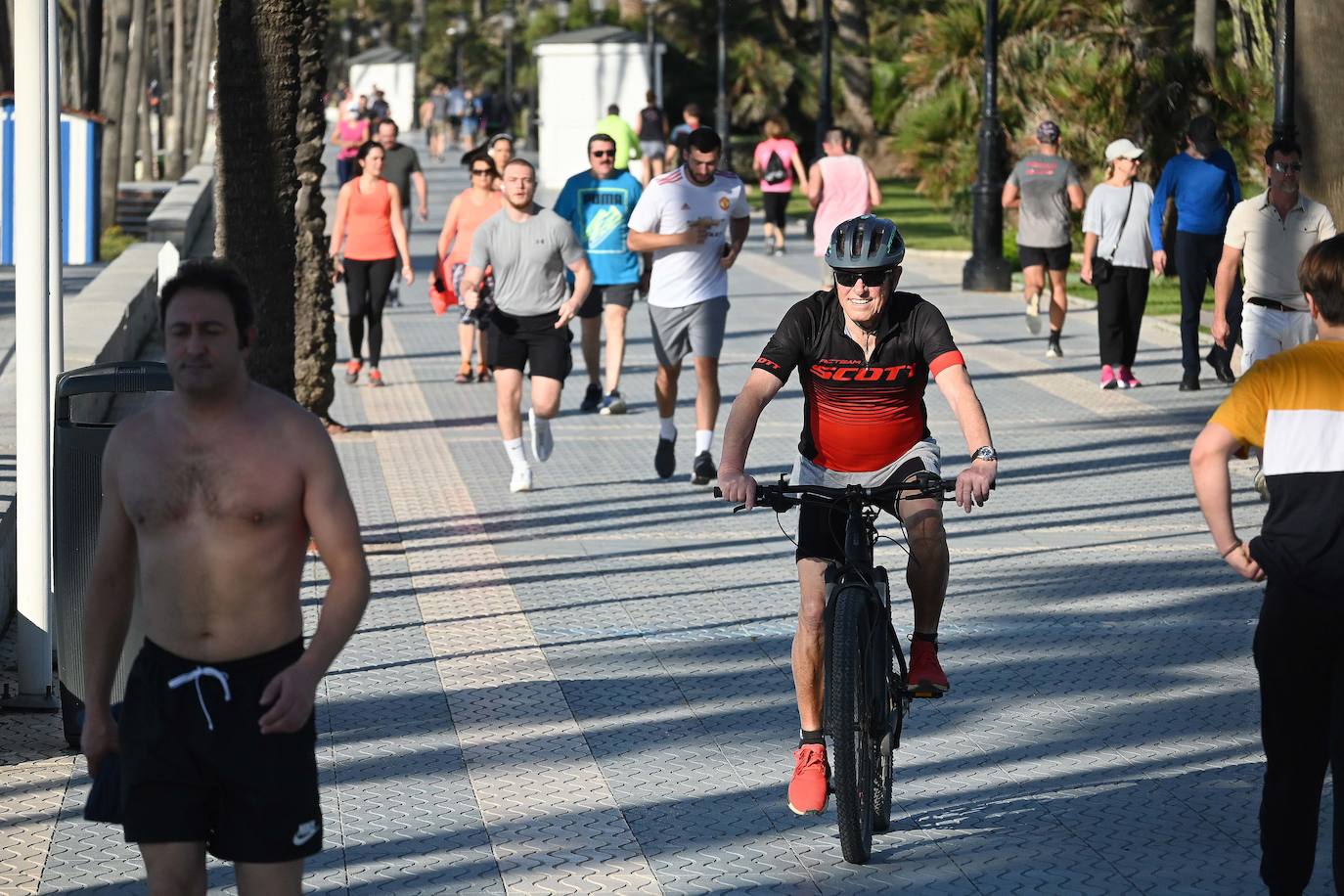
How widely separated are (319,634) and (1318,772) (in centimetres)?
245

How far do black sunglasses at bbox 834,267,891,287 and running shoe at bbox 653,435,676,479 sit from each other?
6.38m

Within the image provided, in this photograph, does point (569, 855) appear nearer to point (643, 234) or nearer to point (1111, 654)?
point (1111, 654)

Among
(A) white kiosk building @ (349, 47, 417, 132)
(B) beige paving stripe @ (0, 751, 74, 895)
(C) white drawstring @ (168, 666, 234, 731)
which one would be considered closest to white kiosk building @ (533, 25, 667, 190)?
(B) beige paving stripe @ (0, 751, 74, 895)

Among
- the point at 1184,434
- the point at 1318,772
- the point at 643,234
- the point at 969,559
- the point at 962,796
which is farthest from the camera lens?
the point at 1184,434

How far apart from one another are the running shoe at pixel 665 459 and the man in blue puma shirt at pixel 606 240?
2.31 metres

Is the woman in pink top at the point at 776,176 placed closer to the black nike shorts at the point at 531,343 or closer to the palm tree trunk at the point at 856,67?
the black nike shorts at the point at 531,343

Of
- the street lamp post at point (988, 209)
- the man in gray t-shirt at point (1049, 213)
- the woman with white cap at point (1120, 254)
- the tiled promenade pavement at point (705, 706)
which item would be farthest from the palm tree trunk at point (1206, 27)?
the tiled promenade pavement at point (705, 706)

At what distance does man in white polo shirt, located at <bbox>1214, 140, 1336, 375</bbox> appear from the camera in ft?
36.7

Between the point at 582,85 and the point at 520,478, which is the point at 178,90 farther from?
the point at 520,478

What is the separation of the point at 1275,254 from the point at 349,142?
1128 inches

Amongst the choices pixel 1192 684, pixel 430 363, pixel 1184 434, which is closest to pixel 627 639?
pixel 1192 684

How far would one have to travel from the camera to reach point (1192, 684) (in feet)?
26.0

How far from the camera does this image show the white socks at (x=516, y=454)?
1205 cm

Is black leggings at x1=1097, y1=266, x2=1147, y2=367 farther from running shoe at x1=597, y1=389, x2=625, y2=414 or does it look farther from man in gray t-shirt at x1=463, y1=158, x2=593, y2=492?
man in gray t-shirt at x1=463, y1=158, x2=593, y2=492
